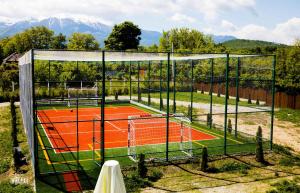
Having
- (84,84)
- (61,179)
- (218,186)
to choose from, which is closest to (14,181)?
(61,179)

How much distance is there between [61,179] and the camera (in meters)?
11.6

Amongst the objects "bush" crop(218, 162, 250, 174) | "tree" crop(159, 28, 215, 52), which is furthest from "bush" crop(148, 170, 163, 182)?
"tree" crop(159, 28, 215, 52)

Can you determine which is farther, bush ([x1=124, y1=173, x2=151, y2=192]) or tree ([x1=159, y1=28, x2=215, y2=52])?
tree ([x1=159, y1=28, x2=215, y2=52])

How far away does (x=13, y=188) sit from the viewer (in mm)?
10719

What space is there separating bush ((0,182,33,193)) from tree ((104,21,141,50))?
180ft

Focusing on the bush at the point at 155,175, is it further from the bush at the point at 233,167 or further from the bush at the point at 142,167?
the bush at the point at 233,167

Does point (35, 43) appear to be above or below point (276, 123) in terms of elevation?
above

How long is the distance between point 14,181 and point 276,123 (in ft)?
56.4

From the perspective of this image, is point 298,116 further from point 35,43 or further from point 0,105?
point 35,43

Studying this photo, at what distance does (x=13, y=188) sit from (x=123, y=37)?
5686cm

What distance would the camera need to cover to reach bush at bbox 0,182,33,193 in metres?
10.5

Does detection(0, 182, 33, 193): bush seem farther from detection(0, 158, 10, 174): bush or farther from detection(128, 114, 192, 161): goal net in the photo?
detection(128, 114, 192, 161): goal net

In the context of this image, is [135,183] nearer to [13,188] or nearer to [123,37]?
[13,188]

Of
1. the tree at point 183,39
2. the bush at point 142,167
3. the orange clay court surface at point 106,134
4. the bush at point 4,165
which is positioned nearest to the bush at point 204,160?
A: the bush at point 142,167
